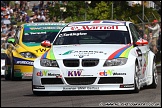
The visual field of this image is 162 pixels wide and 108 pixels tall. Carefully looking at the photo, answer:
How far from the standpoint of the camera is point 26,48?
56.9ft

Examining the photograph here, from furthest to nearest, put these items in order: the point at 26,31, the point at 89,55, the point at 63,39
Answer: the point at 26,31 → the point at 63,39 → the point at 89,55

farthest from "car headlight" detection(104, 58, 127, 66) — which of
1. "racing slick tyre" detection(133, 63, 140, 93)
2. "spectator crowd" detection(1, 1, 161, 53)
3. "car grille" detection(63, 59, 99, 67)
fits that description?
"spectator crowd" detection(1, 1, 161, 53)

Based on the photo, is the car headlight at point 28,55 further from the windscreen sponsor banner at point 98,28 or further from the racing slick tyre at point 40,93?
the racing slick tyre at point 40,93

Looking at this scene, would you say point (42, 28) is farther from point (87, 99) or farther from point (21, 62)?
point (87, 99)

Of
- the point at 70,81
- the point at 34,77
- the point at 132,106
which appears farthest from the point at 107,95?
the point at 132,106

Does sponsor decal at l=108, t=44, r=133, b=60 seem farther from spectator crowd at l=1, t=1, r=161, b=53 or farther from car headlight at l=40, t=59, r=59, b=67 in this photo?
spectator crowd at l=1, t=1, r=161, b=53

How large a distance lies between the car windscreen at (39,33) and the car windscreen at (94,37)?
543cm

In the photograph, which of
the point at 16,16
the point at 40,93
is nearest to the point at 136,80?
the point at 40,93

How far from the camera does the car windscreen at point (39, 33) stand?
59.7ft

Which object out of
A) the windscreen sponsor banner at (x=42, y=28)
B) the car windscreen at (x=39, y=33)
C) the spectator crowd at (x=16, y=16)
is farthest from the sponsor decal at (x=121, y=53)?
the spectator crowd at (x=16, y=16)

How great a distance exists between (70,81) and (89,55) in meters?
0.55

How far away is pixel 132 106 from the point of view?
8930 millimetres

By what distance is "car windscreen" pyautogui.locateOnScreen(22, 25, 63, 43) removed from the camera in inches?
716

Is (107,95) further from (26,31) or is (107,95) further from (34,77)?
(26,31)
